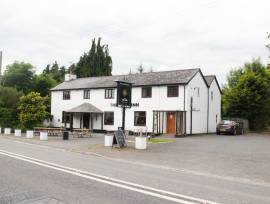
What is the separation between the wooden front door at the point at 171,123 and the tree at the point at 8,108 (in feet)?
55.3

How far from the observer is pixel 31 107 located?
32656 millimetres

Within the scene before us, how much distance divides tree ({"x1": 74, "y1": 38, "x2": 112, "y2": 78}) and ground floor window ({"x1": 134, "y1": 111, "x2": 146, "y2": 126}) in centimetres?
2821

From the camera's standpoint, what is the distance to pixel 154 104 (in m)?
31.9

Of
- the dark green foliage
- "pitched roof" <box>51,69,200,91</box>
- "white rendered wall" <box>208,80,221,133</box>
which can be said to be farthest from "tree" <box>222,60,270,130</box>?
the dark green foliage

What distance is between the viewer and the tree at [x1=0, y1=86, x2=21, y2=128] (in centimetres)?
3478

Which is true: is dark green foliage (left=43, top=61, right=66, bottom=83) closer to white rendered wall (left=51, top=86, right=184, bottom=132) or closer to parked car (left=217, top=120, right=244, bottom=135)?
white rendered wall (left=51, top=86, right=184, bottom=132)

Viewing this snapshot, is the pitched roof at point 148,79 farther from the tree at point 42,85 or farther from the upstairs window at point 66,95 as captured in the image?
the tree at point 42,85

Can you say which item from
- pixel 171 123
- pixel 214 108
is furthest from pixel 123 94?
pixel 214 108

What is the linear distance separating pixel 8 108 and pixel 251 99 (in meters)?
29.2

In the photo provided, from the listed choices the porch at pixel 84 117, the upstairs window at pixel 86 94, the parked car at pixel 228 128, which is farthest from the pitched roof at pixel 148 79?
the parked car at pixel 228 128

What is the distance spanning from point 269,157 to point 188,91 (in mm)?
15668

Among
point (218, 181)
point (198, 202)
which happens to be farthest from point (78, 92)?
point (198, 202)

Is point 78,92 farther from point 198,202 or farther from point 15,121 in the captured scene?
point 198,202

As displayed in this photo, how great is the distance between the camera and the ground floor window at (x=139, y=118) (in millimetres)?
32781
